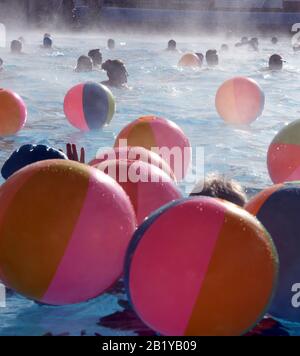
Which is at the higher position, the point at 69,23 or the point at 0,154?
the point at 69,23

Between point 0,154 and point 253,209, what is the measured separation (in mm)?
Answer: 5015

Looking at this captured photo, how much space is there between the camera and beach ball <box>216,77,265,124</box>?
392 inches

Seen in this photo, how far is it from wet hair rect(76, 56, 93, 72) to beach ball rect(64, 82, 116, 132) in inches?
305

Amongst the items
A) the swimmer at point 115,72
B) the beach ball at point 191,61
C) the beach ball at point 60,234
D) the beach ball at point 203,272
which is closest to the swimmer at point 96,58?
the beach ball at point 191,61

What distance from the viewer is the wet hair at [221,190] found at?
14.5ft

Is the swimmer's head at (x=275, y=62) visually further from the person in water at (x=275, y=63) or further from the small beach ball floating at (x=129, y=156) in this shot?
the small beach ball floating at (x=129, y=156)

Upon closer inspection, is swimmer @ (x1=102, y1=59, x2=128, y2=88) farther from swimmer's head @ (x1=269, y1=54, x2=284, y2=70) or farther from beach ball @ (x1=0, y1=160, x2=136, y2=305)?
beach ball @ (x1=0, y1=160, x2=136, y2=305)

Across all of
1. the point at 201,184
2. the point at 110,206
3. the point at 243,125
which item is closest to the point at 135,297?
the point at 110,206

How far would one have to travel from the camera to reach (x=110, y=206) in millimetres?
3803

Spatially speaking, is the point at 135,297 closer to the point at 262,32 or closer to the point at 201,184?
the point at 201,184

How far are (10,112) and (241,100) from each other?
11.9ft

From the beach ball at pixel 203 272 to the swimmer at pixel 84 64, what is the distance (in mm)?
13968

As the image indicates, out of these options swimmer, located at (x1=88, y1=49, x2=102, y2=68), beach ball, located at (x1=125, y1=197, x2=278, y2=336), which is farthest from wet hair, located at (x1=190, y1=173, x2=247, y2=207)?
swimmer, located at (x1=88, y1=49, x2=102, y2=68)

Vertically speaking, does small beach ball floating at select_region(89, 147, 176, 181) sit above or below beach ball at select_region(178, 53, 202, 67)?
below
